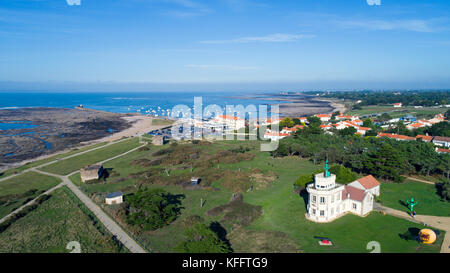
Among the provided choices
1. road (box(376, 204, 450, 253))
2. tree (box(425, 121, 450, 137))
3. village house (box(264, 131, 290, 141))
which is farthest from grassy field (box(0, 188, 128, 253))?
tree (box(425, 121, 450, 137))

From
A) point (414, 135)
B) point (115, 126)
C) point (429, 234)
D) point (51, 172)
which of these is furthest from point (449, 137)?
point (115, 126)

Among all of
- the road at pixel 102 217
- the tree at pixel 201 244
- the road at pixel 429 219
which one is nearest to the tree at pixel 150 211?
the road at pixel 102 217

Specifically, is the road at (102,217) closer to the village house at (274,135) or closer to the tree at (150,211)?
the tree at (150,211)

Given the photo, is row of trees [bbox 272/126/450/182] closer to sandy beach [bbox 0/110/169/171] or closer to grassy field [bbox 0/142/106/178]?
grassy field [bbox 0/142/106/178]

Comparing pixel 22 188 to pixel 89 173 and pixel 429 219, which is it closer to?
pixel 89 173

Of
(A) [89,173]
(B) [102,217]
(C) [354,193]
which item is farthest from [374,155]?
(A) [89,173]

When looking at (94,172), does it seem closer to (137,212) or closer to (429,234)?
(137,212)

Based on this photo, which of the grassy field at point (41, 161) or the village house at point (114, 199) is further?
the grassy field at point (41, 161)
